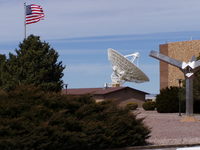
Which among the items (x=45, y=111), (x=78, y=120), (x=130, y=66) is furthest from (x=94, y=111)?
(x=130, y=66)

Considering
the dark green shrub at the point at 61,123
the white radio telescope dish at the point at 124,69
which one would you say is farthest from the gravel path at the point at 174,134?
the white radio telescope dish at the point at 124,69

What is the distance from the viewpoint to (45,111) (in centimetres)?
1456

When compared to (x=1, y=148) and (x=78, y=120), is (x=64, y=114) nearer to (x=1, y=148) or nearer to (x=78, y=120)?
(x=78, y=120)

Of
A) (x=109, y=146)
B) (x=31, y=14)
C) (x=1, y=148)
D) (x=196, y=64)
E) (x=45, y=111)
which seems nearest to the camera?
(x=1, y=148)

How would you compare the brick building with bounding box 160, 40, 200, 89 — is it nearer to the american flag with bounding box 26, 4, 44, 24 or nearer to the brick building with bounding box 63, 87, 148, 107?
the brick building with bounding box 63, 87, 148, 107

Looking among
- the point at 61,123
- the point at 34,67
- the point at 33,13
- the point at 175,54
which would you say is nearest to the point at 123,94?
the point at 175,54

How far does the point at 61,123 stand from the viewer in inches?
578

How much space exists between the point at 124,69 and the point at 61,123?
64.6m

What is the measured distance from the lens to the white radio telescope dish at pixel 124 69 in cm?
7669

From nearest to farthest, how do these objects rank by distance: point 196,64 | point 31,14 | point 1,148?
point 1,148
point 196,64
point 31,14

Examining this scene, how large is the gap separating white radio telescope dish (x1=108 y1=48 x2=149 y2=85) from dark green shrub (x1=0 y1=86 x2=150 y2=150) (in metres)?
59.6

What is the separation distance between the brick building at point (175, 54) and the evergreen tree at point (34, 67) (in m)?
35.2

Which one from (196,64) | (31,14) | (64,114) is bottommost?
(64,114)

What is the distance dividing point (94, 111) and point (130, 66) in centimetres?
6120
